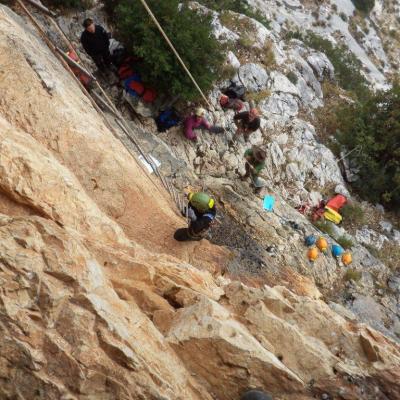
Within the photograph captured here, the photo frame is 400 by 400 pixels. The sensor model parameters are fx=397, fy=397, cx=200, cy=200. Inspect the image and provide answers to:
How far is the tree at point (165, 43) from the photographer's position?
36.0 feet

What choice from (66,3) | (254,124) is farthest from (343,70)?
(66,3)

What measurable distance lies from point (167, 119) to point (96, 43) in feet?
9.28

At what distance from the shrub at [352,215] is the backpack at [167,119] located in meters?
6.63

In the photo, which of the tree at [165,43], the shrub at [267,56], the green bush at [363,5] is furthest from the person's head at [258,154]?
the green bush at [363,5]

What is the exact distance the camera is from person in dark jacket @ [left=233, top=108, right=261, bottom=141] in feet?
39.2

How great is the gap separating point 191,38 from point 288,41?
12979 mm

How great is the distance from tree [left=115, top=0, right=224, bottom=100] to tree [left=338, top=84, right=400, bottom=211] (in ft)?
23.8

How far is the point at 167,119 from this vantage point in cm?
1184

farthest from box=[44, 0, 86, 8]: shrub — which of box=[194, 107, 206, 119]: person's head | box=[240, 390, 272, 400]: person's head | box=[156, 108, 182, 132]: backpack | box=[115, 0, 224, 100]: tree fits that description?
box=[240, 390, 272, 400]: person's head

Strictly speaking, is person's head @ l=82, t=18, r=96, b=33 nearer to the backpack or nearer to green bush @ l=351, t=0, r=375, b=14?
the backpack

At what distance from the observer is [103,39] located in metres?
10.9

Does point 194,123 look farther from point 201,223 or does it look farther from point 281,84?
point 281,84

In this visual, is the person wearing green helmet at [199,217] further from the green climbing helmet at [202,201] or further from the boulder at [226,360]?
the boulder at [226,360]

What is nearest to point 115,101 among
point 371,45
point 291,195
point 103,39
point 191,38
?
point 103,39
